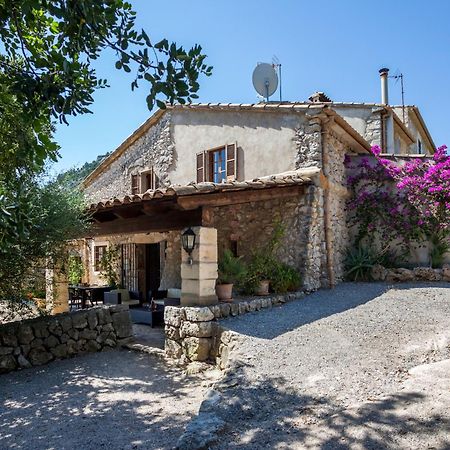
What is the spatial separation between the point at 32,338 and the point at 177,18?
5852 millimetres

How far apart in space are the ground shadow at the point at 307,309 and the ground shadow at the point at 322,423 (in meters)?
1.68

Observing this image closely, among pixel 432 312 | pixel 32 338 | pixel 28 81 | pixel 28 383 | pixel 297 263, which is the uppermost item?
pixel 28 81

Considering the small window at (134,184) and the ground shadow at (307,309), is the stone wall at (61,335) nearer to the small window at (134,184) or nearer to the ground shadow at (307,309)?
the ground shadow at (307,309)

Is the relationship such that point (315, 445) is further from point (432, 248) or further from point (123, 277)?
point (123, 277)

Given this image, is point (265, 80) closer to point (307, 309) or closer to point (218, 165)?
point (218, 165)

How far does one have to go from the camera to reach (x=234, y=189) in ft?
21.9

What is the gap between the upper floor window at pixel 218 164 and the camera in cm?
1021

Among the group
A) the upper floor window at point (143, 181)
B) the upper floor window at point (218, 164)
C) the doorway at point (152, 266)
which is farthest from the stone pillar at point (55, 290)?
the upper floor window at point (143, 181)

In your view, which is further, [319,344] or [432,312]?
[432,312]

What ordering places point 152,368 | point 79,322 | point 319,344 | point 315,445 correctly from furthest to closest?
1. point 79,322
2. point 152,368
3. point 319,344
4. point 315,445

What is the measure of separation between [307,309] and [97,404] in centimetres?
386

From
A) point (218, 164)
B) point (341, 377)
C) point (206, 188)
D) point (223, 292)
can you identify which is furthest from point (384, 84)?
point (341, 377)

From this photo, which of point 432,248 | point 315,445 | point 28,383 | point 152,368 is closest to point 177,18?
point 315,445

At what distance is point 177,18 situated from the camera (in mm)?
3527
